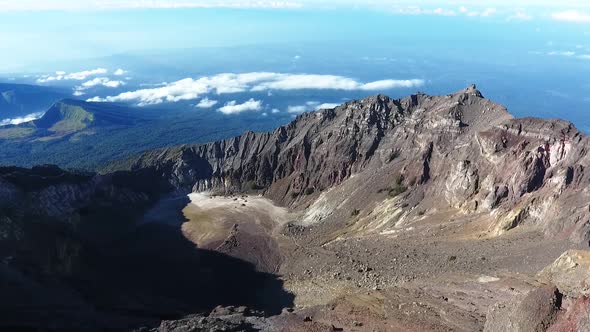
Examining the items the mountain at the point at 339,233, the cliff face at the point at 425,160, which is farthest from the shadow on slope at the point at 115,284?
the cliff face at the point at 425,160

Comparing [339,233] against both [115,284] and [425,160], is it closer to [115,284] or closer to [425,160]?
[425,160]

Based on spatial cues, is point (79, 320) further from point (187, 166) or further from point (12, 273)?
point (187, 166)

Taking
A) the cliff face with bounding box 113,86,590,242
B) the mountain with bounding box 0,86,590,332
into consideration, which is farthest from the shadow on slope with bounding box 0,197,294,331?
the cliff face with bounding box 113,86,590,242

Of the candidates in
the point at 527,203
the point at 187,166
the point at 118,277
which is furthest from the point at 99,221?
the point at 527,203

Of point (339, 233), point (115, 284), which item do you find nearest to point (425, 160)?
point (339, 233)

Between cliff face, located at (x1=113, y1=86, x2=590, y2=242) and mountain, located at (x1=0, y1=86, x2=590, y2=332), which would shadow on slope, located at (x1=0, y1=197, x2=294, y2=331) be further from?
cliff face, located at (x1=113, y1=86, x2=590, y2=242)
